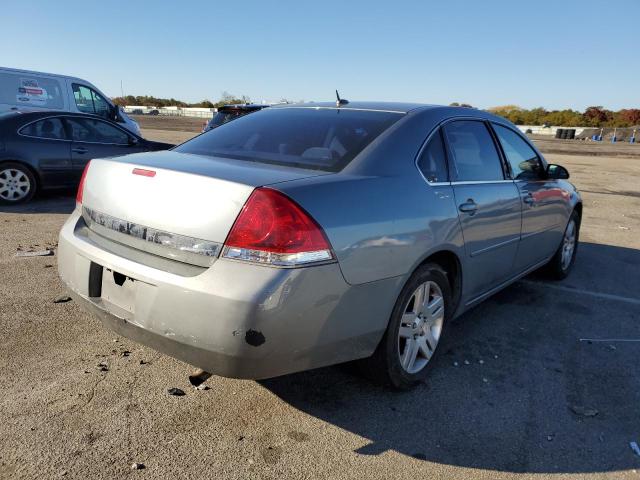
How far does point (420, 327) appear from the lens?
3.09 m

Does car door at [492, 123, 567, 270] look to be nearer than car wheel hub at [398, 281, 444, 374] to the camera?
No

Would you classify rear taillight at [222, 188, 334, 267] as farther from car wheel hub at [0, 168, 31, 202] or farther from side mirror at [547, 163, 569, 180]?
car wheel hub at [0, 168, 31, 202]

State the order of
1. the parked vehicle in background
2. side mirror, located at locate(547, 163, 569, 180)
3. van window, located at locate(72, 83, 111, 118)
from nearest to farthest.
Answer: side mirror, located at locate(547, 163, 569, 180)
the parked vehicle in background
van window, located at locate(72, 83, 111, 118)

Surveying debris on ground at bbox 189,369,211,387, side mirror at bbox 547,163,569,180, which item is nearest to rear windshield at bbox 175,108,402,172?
debris on ground at bbox 189,369,211,387

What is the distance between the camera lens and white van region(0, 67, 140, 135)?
39.9 feet

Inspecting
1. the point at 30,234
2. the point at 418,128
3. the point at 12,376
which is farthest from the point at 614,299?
the point at 30,234

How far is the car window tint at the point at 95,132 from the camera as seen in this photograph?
8.30m

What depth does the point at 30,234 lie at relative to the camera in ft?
19.7

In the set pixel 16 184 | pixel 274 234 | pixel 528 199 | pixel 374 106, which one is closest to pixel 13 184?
pixel 16 184

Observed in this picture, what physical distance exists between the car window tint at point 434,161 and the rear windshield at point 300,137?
0.88 ft

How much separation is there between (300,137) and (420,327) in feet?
4.42

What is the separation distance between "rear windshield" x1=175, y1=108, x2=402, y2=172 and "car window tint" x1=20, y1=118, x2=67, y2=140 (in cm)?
549

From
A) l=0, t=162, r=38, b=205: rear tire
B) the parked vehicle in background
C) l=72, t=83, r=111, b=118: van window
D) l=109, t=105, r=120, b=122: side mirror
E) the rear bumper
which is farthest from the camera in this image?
l=109, t=105, r=120, b=122: side mirror

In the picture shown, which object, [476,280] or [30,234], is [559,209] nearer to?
[476,280]
